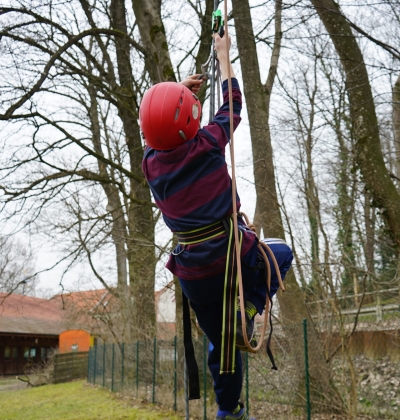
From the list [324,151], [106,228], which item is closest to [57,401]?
[106,228]

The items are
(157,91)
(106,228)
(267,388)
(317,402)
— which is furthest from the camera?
(106,228)

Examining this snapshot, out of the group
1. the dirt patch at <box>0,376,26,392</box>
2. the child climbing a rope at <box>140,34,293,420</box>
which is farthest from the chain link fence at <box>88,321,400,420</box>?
the dirt patch at <box>0,376,26,392</box>

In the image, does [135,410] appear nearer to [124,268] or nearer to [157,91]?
[124,268]

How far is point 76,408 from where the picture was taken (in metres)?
14.4

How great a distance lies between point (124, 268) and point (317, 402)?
11318 mm

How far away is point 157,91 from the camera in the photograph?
238cm

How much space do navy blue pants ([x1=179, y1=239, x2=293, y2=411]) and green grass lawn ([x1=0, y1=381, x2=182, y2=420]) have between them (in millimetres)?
8615

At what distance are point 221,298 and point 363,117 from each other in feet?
20.5

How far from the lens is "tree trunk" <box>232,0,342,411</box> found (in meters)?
8.12

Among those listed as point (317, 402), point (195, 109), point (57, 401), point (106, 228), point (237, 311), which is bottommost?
point (57, 401)

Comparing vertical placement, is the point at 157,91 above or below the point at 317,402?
above

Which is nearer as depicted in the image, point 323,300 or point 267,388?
point 323,300

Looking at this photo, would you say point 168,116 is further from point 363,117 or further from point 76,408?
point 76,408

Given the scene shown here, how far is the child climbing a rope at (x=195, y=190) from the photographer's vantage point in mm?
2369
